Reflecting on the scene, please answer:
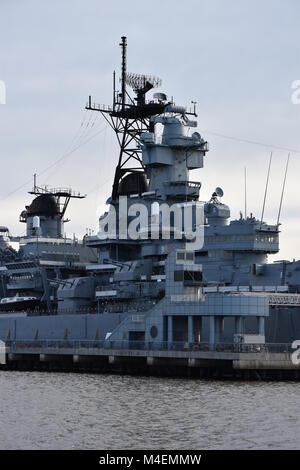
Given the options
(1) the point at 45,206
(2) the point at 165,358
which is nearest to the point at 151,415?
(2) the point at 165,358

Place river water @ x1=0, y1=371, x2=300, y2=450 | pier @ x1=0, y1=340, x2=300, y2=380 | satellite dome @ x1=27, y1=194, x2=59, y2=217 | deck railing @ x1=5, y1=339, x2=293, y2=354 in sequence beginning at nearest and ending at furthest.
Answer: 1. river water @ x1=0, y1=371, x2=300, y2=450
2. pier @ x1=0, y1=340, x2=300, y2=380
3. deck railing @ x1=5, y1=339, x2=293, y2=354
4. satellite dome @ x1=27, y1=194, x2=59, y2=217

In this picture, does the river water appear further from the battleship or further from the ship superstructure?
the ship superstructure

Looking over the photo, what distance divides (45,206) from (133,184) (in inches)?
517

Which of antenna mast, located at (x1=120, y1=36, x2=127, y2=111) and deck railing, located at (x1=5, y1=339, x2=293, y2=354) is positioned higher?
antenna mast, located at (x1=120, y1=36, x2=127, y2=111)

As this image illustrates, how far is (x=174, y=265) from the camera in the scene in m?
73.4

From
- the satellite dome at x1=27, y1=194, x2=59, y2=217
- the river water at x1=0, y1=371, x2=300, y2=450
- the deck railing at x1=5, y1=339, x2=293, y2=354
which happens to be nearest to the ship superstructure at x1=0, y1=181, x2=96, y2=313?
the satellite dome at x1=27, y1=194, x2=59, y2=217

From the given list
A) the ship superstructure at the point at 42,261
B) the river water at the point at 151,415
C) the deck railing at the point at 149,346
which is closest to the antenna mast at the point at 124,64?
the ship superstructure at the point at 42,261

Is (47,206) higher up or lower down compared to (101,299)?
higher up

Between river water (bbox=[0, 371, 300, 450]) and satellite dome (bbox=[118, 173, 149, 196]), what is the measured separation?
3513cm

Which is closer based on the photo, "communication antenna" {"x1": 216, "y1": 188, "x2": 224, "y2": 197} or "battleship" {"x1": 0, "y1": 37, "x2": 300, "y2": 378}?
"battleship" {"x1": 0, "y1": 37, "x2": 300, "y2": 378}

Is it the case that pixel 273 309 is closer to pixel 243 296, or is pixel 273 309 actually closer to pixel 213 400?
pixel 243 296

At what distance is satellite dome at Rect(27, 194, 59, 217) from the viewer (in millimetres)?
108125

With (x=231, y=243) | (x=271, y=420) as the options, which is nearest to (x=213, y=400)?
(x=271, y=420)
